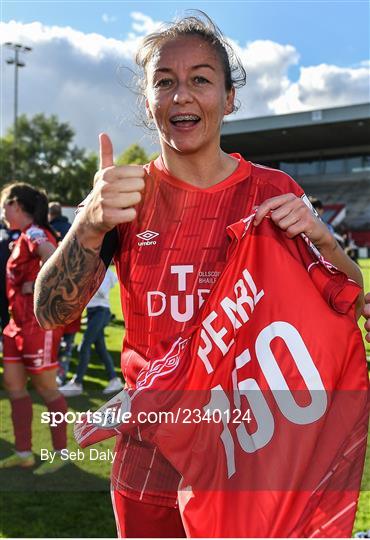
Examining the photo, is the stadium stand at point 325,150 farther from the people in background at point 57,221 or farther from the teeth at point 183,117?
the teeth at point 183,117

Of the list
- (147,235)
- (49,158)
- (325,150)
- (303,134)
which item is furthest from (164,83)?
(49,158)

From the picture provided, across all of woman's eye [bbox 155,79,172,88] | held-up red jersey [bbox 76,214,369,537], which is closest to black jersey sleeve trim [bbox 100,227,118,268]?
held-up red jersey [bbox 76,214,369,537]

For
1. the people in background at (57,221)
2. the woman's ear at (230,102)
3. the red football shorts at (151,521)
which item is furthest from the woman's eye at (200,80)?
the people in background at (57,221)

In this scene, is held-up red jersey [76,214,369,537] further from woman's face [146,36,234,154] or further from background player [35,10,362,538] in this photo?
woman's face [146,36,234,154]

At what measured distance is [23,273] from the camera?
4.16 metres

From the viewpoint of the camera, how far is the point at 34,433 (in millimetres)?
4715

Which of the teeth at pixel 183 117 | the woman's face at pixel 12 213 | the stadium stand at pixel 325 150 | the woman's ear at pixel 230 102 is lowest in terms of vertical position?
the woman's face at pixel 12 213

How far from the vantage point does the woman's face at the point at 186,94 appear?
1523 mm

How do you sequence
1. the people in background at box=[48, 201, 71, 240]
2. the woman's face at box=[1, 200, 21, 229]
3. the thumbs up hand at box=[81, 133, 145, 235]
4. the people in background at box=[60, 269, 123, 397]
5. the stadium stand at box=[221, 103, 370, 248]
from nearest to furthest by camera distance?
the thumbs up hand at box=[81, 133, 145, 235]
the woman's face at box=[1, 200, 21, 229]
the people in background at box=[60, 269, 123, 397]
the people in background at box=[48, 201, 71, 240]
the stadium stand at box=[221, 103, 370, 248]

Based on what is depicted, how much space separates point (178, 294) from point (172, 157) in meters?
0.35

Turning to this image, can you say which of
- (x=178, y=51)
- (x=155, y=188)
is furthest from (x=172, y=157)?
(x=178, y=51)

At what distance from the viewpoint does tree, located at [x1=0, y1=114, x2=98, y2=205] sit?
185ft

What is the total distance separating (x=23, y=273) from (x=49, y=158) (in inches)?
2290

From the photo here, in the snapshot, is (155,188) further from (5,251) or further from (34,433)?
(5,251)
